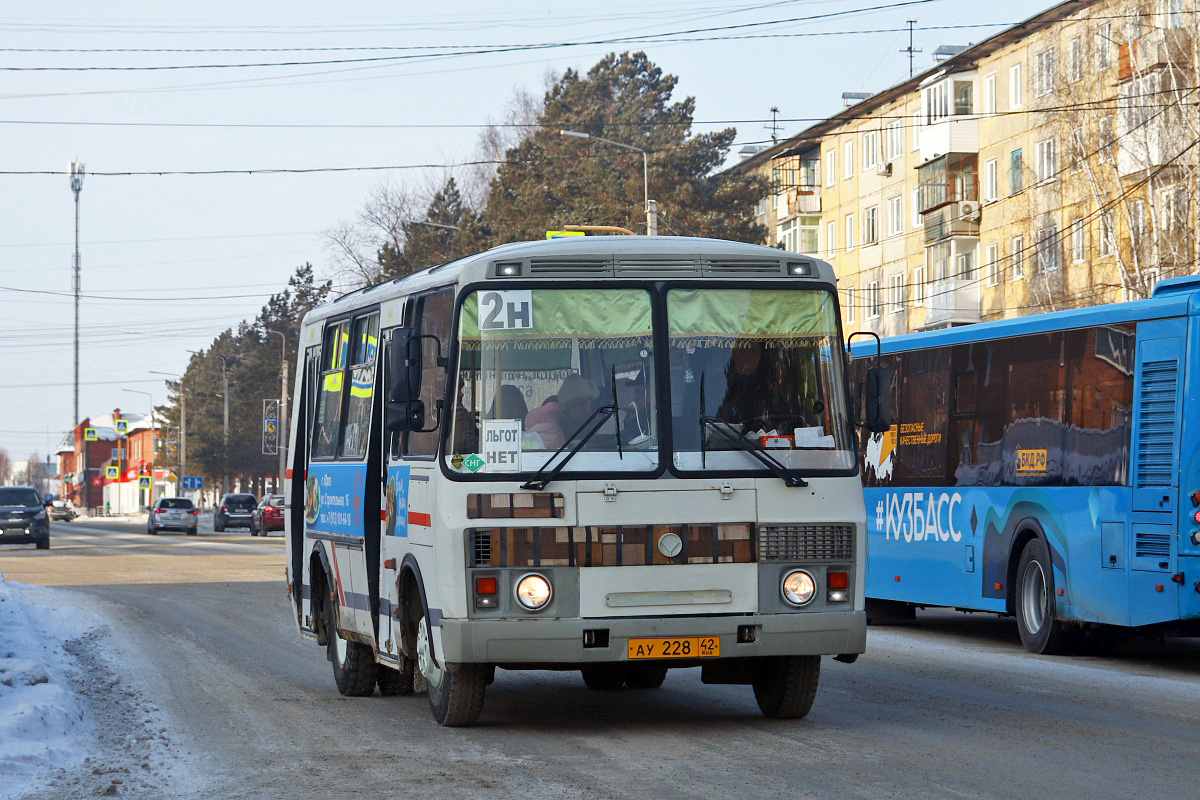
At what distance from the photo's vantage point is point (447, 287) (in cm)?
1057

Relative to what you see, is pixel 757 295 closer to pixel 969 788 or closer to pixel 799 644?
pixel 799 644

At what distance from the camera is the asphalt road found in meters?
8.55

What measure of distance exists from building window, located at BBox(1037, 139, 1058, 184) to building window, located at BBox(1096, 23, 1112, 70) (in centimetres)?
687

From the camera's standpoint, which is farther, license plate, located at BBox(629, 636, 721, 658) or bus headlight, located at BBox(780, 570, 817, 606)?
bus headlight, located at BBox(780, 570, 817, 606)

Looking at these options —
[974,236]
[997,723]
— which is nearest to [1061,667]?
[997,723]

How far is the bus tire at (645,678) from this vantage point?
12.9 meters

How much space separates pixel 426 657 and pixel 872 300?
187 ft

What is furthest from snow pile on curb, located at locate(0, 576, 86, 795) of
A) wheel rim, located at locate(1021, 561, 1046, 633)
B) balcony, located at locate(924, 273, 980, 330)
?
balcony, located at locate(924, 273, 980, 330)

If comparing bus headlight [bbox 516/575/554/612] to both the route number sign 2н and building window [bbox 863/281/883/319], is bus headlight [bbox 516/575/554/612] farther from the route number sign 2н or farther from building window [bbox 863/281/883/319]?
building window [bbox 863/281/883/319]

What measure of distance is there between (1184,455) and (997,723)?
4197mm

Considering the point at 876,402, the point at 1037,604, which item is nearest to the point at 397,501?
the point at 876,402

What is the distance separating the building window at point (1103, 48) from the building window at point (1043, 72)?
9.76 ft

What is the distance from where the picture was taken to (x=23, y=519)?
4916cm

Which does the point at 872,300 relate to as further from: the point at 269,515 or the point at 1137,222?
the point at 1137,222
